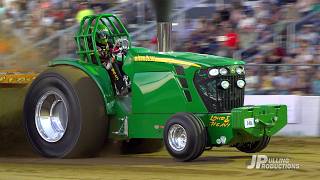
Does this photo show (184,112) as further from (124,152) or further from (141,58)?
(124,152)

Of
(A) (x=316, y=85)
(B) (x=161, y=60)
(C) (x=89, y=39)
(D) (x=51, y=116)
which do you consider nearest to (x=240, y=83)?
(B) (x=161, y=60)

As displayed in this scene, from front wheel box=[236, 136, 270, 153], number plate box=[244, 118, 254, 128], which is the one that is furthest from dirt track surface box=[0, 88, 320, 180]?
number plate box=[244, 118, 254, 128]

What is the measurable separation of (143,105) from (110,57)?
0.80m

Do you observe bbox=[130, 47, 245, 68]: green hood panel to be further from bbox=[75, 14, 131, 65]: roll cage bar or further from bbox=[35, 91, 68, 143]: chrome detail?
bbox=[35, 91, 68, 143]: chrome detail

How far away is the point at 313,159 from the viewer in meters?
7.57

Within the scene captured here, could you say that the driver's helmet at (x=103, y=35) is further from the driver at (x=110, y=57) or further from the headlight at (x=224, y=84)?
the headlight at (x=224, y=84)

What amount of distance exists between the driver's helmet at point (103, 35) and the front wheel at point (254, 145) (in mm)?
1968

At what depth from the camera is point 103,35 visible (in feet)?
26.6

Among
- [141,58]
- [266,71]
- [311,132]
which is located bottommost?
[311,132]

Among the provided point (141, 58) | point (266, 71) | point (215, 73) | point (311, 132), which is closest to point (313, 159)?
point (215, 73)

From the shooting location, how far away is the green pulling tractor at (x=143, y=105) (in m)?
7.07

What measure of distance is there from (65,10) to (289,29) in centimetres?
557

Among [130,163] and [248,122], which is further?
[130,163]

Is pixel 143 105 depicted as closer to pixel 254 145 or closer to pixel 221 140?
pixel 221 140
